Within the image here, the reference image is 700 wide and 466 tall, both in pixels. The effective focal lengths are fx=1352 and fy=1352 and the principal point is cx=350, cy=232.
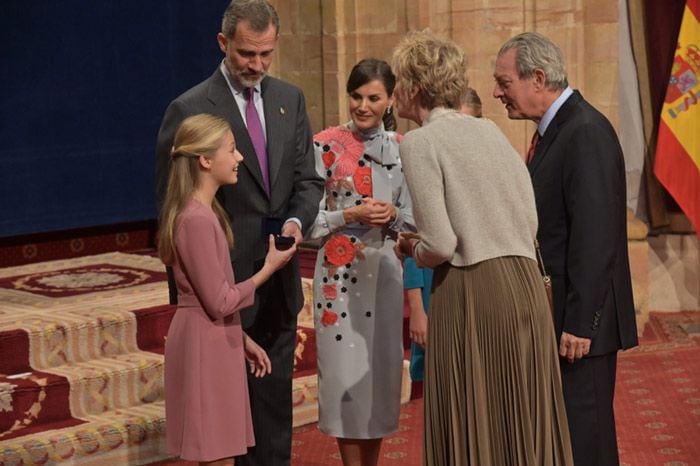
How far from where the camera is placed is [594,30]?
823 cm

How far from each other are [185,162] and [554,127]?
45.4 inches

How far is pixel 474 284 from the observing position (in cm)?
398

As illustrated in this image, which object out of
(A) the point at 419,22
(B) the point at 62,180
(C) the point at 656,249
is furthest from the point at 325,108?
(C) the point at 656,249

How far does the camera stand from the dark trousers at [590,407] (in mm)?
4262

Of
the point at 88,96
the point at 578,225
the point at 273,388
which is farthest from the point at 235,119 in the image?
the point at 88,96

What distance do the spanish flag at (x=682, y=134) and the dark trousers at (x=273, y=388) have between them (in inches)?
177

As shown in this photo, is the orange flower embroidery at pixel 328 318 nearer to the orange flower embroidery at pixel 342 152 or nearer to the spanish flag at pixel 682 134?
the orange flower embroidery at pixel 342 152

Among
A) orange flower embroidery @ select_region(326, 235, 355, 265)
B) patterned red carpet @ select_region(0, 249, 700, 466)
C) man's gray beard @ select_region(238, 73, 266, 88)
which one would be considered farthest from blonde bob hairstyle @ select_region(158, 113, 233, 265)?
patterned red carpet @ select_region(0, 249, 700, 466)

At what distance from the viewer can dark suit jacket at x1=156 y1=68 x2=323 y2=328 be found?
444 centimetres

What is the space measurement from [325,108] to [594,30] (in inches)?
80.9

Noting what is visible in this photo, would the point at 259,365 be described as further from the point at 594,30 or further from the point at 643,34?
the point at 643,34

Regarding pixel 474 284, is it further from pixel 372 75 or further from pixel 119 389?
pixel 119 389

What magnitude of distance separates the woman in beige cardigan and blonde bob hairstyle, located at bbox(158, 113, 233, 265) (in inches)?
23.5

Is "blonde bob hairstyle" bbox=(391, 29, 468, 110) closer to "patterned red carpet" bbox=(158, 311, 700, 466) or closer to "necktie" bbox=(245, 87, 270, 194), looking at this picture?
"necktie" bbox=(245, 87, 270, 194)
